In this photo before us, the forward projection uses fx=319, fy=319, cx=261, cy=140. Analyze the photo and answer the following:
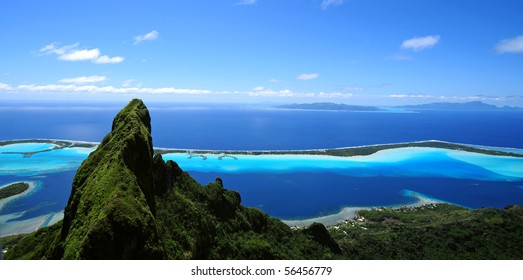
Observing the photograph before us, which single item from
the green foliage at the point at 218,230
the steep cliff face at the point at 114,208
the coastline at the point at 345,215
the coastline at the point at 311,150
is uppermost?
the steep cliff face at the point at 114,208

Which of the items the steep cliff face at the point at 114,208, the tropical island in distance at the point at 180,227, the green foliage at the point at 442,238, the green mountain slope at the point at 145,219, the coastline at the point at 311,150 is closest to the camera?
the steep cliff face at the point at 114,208

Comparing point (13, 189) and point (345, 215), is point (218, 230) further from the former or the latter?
point (13, 189)

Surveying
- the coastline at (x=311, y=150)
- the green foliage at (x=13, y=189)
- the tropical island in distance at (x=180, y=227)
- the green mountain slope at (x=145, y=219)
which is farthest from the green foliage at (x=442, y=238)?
the coastline at (x=311, y=150)

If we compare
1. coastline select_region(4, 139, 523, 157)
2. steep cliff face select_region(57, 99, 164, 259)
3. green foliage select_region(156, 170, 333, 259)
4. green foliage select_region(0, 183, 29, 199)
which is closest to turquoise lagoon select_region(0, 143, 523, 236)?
green foliage select_region(0, 183, 29, 199)

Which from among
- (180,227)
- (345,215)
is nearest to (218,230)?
(180,227)

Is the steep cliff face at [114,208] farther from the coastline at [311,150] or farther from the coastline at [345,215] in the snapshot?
the coastline at [311,150]

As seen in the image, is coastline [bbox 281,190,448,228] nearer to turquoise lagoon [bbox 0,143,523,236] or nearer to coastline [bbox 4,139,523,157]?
turquoise lagoon [bbox 0,143,523,236]
